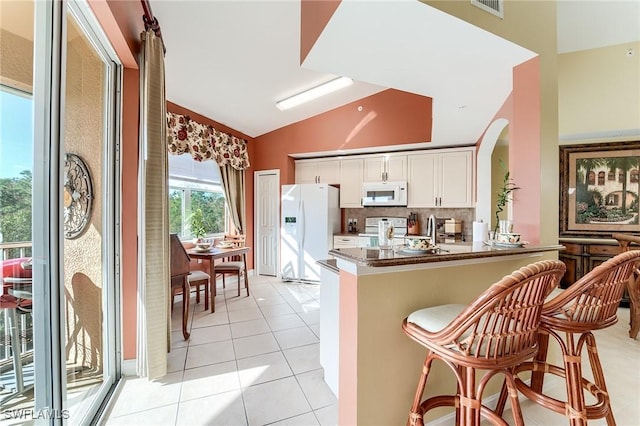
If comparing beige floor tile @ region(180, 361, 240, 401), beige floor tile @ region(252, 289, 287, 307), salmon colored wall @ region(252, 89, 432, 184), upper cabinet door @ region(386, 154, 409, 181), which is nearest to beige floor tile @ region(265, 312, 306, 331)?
beige floor tile @ region(252, 289, 287, 307)

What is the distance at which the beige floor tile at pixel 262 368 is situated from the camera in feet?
6.40

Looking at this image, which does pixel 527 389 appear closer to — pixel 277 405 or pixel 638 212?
pixel 277 405

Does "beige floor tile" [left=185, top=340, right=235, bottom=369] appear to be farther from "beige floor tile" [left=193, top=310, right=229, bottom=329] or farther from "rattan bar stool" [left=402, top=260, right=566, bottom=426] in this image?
"rattan bar stool" [left=402, top=260, right=566, bottom=426]

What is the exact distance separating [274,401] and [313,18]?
98.8 inches

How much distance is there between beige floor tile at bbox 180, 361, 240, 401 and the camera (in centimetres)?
180

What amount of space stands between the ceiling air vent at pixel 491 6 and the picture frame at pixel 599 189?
3292 mm

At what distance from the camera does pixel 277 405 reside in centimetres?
169

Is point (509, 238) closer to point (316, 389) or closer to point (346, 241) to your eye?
point (316, 389)

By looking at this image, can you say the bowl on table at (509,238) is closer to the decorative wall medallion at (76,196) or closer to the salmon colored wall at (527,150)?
the salmon colored wall at (527,150)

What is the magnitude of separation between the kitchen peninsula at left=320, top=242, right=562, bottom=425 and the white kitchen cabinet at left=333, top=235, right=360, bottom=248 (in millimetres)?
2963

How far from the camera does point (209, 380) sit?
1.94 m

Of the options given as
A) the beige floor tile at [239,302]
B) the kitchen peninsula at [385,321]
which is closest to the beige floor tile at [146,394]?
the kitchen peninsula at [385,321]

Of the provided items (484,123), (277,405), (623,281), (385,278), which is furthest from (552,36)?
(277,405)

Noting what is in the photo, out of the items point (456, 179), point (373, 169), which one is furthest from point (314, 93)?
point (456, 179)
